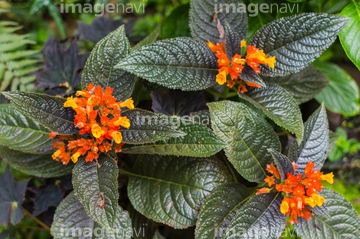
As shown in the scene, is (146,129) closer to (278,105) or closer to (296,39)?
(278,105)

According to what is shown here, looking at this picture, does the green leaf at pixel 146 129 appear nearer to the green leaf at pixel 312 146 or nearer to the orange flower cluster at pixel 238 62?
the orange flower cluster at pixel 238 62

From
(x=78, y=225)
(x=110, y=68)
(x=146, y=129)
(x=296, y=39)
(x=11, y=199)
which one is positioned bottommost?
(x=11, y=199)

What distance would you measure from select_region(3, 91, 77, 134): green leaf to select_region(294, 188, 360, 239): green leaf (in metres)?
0.77

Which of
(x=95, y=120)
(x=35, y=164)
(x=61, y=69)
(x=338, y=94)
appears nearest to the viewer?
(x=95, y=120)

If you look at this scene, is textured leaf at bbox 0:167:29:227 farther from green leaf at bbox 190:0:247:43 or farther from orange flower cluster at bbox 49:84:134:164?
green leaf at bbox 190:0:247:43

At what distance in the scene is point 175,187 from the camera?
0.85 m

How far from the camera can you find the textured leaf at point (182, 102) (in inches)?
38.7

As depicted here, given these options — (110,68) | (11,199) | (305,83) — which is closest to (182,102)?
(110,68)

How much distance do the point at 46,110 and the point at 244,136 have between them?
23.3 inches

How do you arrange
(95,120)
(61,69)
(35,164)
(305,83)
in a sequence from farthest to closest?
(61,69), (305,83), (35,164), (95,120)

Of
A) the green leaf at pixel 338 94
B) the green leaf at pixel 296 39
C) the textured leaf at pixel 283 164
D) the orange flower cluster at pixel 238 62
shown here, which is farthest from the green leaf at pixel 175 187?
the green leaf at pixel 338 94

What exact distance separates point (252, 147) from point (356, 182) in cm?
110

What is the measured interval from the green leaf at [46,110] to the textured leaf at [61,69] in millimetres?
395

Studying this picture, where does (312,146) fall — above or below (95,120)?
below
